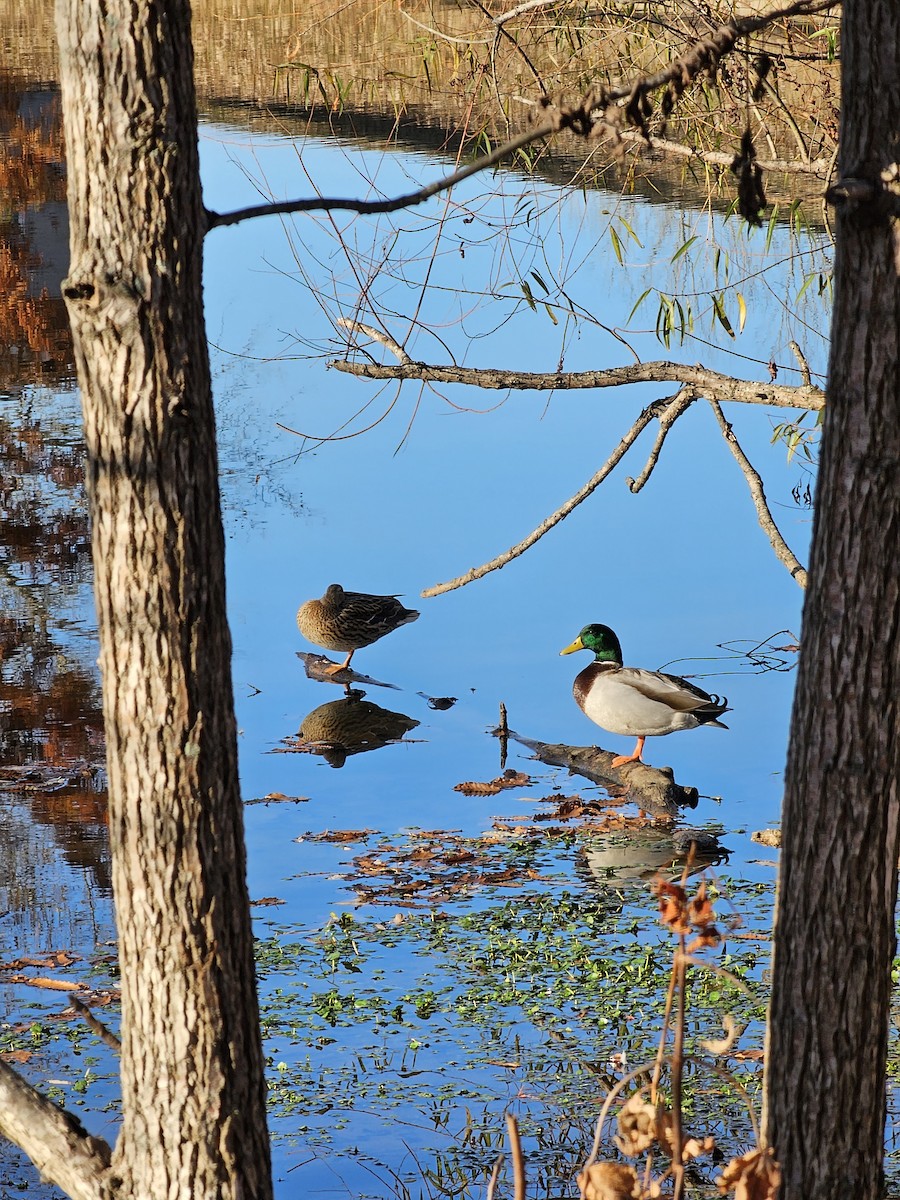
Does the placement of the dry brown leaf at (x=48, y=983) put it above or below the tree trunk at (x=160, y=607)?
below

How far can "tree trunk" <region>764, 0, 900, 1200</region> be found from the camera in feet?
8.39

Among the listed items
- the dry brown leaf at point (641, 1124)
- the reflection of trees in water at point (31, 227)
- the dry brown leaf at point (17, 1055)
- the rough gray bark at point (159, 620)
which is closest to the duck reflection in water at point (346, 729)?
the dry brown leaf at point (17, 1055)

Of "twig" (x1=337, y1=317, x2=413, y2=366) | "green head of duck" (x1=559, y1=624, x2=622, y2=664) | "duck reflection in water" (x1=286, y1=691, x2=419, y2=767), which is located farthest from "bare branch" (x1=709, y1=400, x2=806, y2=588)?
"duck reflection in water" (x1=286, y1=691, x2=419, y2=767)

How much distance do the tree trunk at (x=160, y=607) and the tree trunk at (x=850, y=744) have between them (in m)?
1.04

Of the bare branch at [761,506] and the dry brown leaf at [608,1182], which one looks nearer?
the dry brown leaf at [608,1182]

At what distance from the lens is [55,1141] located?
7.89 feet

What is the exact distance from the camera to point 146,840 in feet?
7.57

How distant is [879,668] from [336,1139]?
2352 mm

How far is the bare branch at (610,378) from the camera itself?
13.7ft

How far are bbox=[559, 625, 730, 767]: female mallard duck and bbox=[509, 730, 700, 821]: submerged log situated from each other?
3.9 inches

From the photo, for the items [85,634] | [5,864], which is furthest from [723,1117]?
[85,634]

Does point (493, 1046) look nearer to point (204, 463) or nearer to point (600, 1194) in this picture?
point (600, 1194)

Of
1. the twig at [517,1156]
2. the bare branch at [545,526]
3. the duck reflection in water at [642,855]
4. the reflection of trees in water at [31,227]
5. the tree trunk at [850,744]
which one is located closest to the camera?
the twig at [517,1156]

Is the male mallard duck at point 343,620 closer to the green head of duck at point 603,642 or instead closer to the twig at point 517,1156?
the green head of duck at point 603,642
